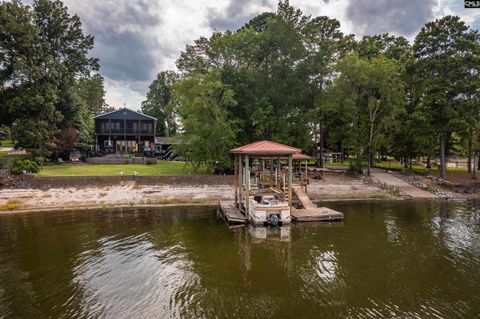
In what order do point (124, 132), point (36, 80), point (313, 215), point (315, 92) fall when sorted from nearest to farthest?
point (313, 215) < point (36, 80) < point (315, 92) < point (124, 132)

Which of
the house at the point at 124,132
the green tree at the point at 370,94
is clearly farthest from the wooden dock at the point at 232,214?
the house at the point at 124,132

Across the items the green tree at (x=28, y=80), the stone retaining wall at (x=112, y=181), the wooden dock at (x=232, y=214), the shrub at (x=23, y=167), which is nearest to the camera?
the wooden dock at (x=232, y=214)

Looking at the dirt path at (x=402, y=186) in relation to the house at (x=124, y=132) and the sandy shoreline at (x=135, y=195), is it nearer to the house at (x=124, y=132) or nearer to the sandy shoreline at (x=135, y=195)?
the sandy shoreline at (x=135, y=195)

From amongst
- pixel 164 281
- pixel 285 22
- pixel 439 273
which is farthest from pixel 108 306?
pixel 285 22

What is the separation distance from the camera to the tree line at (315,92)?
30.2 meters

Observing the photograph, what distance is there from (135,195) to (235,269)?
15.7m

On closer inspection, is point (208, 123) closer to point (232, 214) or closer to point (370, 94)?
point (232, 214)

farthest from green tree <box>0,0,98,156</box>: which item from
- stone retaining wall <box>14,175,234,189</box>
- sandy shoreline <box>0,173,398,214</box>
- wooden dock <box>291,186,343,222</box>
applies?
wooden dock <box>291,186,343,222</box>

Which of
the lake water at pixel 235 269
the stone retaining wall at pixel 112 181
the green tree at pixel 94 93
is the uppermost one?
the green tree at pixel 94 93

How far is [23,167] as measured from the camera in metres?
28.3

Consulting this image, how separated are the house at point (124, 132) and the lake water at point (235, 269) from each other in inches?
Answer: 1054

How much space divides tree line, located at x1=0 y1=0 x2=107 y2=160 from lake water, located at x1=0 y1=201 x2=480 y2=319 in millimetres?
17793
